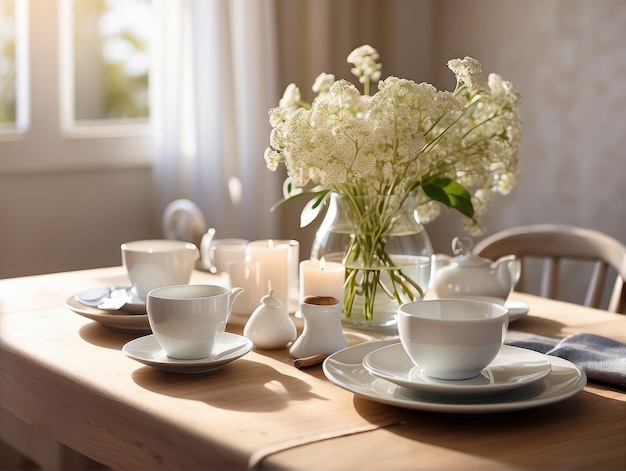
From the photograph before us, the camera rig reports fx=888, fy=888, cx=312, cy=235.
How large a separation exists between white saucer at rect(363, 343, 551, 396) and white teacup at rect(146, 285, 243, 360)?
21cm

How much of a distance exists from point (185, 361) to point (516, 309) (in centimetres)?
66

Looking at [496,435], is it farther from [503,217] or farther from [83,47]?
[83,47]

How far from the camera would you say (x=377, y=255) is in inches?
59.2

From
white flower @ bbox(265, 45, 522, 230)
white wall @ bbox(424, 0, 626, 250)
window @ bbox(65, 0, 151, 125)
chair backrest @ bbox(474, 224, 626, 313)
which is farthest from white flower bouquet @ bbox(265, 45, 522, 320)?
window @ bbox(65, 0, 151, 125)

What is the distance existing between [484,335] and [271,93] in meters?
2.30

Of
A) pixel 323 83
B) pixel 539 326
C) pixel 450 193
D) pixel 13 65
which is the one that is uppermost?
pixel 13 65

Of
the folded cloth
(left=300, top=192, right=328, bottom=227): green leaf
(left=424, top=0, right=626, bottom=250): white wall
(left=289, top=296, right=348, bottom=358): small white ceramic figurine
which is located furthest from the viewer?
(left=424, top=0, right=626, bottom=250): white wall

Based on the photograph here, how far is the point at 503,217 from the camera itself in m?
3.42

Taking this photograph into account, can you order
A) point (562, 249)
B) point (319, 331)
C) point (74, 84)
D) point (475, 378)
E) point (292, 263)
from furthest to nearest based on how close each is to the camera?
point (74, 84) < point (562, 249) < point (292, 263) < point (319, 331) < point (475, 378)

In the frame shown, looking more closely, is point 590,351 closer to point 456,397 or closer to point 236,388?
point 456,397

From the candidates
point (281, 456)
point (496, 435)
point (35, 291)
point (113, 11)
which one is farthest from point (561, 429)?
point (113, 11)

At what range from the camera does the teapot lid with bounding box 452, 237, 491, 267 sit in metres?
1.60

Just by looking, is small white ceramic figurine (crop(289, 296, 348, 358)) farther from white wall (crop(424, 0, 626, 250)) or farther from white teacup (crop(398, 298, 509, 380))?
white wall (crop(424, 0, 626, 250))

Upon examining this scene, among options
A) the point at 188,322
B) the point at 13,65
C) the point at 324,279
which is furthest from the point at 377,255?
the point at 13,65
